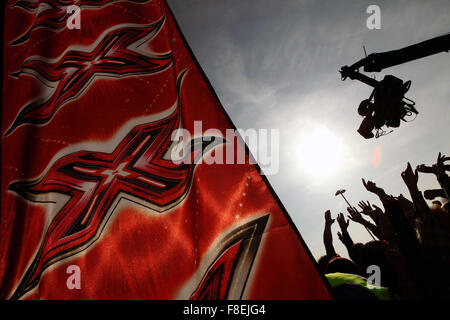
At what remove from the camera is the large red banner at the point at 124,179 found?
105cm

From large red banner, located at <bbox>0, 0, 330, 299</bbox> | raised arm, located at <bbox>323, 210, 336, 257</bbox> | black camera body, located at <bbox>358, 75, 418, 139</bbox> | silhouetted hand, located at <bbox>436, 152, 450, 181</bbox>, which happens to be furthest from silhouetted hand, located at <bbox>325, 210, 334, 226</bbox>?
black camera body, located at <bbox>358, 75, 418, 139</bbox>

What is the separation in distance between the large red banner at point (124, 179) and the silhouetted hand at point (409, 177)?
2212 mm

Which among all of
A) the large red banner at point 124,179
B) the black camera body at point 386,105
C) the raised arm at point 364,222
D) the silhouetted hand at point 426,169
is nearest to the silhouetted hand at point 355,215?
the raised arm at point 364,222

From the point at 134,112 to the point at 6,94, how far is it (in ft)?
3.20

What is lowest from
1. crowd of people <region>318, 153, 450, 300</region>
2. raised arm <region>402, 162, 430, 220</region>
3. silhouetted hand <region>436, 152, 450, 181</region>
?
crowd of people <region>318, 153, 450, 300</region>

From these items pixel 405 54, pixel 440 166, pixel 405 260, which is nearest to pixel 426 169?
pixel 440 166

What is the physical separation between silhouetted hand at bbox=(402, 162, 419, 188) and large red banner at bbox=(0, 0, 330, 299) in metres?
2.21

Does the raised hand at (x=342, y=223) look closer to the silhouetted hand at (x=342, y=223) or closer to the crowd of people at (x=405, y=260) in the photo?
the silhouetted hand at (x=342, y=223)

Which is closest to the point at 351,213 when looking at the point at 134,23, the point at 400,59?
the point at 134,23

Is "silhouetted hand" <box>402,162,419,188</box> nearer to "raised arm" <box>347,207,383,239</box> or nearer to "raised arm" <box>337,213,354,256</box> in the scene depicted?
"raised arm" <box>347,207,383,239</box>

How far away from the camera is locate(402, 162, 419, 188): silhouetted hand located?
2408 millimetres
